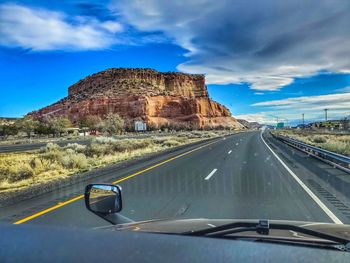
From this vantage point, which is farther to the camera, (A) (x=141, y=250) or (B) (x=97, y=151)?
(B) (x=97, y=151)

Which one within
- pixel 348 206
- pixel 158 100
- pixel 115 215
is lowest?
pixel 348 206

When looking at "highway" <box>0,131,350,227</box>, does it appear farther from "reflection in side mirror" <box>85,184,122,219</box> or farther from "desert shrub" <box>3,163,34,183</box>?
"desert shrub" <box>3,163,34,183</box>

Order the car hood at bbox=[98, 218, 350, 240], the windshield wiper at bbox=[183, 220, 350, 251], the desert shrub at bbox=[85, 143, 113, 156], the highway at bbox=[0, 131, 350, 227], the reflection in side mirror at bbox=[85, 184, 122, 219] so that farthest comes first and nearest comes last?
the desert shrub at bbox=[85, 143, 113, 156] < the highway at bbox=[0, 131, 350, 227] < the reflection in side mirror at bbox=[85, 184, 122, 219] < the car hood at bbox=[98, 218, 350, 240] < the windshield wiper at bbox=[183, 220, 350, 251]

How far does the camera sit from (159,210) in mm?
8516

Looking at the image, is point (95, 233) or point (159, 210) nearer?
point (95, 233)

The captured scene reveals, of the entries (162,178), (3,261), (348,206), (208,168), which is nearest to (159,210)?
(348,206)

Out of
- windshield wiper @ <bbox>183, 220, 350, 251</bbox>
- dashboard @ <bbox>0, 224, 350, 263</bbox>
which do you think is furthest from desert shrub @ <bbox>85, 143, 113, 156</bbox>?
dashboard @ <bbox>0, 224, 350, 263</bbox>

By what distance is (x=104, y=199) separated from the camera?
4094 millimetres

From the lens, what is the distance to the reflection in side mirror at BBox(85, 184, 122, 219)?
13.1 feet

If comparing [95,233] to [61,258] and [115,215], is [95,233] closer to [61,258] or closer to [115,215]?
[61,258]

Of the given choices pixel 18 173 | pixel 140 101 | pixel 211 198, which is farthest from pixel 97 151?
pixel 140 101

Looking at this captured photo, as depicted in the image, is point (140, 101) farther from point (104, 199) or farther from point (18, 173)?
point (104, 199)

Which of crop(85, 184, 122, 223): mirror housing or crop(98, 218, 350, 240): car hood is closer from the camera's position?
crop(98, 218, 350, 240): car hood

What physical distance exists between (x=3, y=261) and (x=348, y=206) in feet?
27.5
